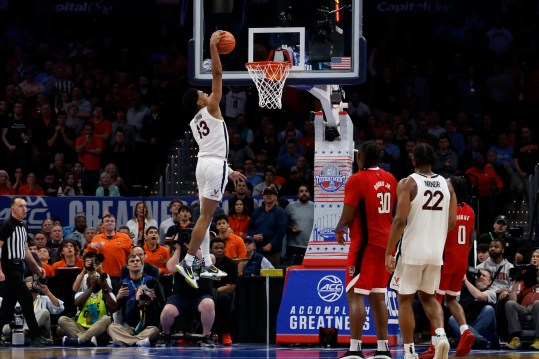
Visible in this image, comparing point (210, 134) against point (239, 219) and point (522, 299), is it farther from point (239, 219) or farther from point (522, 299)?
point (239, 219)

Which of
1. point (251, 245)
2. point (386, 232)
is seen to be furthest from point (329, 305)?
point (386, 232)

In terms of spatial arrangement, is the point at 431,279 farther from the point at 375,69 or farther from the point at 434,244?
the point at 375,69

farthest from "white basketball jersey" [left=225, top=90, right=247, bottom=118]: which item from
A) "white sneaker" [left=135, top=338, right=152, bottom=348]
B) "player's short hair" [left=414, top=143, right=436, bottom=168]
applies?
"player's short hair" [left=414, top=143, right=436, bottom=168]

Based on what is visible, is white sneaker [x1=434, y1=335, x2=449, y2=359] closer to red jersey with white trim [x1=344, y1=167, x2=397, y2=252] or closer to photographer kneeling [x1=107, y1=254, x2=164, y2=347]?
red jersey with white trim [x1=344, y1=167, x2=397, y2=252]

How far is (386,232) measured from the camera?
15180 millimetres

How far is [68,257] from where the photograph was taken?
69.9ft

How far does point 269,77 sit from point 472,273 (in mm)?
4279

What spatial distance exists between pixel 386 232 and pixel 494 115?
12.9 m

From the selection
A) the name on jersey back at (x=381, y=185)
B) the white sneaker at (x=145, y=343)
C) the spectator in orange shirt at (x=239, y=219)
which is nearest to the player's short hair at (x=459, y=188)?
the name on jersey back at (x=381, y=185)

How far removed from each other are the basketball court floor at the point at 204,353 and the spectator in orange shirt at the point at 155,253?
2.47 metres

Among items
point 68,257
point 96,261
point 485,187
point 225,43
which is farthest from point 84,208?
point 225,43

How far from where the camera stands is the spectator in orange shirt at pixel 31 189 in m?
24.9

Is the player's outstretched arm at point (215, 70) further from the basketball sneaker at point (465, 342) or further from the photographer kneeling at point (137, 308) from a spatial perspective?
the photographer kneeling at point (137, 308)

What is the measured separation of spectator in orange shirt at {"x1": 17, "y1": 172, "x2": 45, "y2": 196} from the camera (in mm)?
24891
